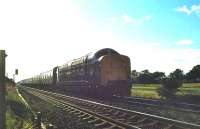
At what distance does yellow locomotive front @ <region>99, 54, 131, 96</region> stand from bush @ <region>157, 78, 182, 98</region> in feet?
9.31

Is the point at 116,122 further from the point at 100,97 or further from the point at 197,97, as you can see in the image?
the point at 100,97

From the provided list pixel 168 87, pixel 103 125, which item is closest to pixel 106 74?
pixel 168 87

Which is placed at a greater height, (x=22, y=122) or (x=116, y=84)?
(x=116, y=84)

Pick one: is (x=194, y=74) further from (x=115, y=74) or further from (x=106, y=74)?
(x=106, y=74)

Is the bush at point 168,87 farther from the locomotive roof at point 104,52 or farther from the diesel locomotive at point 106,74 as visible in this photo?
the locomotive roof at point 104,52

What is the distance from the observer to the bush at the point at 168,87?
85.4 feet

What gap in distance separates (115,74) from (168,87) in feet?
14.6

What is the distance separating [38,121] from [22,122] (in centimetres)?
341

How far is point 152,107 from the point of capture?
17.0m

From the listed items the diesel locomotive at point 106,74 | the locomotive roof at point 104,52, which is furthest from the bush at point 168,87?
the locomotive roof at point 104,52

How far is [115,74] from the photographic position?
25359 millimetres

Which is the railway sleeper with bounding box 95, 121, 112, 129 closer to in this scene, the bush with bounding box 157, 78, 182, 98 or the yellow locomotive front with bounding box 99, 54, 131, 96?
the yellow locomotive front with bounding box 99, 54, 131, 96

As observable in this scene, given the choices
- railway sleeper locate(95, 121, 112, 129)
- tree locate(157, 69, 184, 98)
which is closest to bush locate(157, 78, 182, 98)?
tree locate(157, 69, 184, 98)

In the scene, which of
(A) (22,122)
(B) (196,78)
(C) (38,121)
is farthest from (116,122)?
(B) (196,78)
